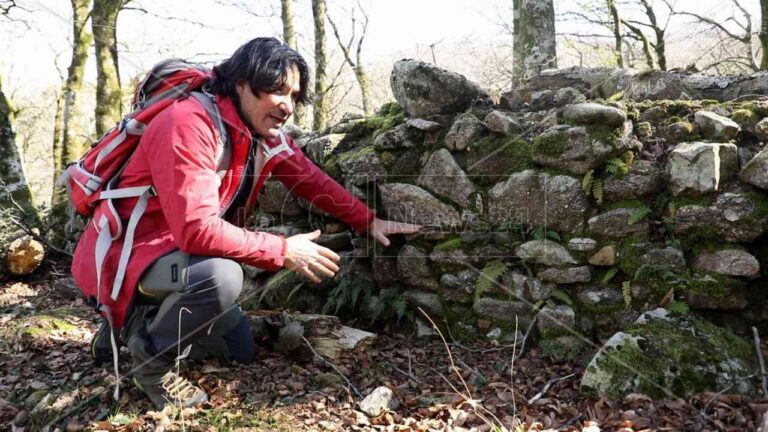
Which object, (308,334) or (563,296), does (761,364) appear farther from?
(308,334)

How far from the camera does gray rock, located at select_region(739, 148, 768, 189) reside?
3.54m

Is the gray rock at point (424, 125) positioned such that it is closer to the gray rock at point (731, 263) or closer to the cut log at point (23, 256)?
the gray rock at point (731, 263)

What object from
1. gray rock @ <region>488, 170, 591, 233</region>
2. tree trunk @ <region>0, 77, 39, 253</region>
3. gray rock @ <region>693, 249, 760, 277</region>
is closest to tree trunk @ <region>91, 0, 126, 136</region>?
tree trunk @ <region>0, 77, 39, 253</region>

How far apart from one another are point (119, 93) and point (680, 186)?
10341 mm

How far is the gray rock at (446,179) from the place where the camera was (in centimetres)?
443

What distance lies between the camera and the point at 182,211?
2.93 meters

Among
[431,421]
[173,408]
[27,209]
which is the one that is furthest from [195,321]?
[27,209]

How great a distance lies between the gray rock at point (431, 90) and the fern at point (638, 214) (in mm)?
1836

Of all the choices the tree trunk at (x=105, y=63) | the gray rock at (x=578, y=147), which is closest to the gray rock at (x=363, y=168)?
the gray rock at (x=578, y=147)

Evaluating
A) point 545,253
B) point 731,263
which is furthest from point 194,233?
point 731,263

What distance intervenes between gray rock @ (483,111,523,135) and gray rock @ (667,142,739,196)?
1.24m

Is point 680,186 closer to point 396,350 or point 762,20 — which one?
point 396,350

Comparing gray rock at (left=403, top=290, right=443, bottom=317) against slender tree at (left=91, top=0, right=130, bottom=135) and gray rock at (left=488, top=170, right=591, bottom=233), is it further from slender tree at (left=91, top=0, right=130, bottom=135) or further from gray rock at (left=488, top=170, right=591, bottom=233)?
slender tree at (left=91, top=0, right=130, bottom=135)

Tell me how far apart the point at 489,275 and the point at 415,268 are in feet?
2.20
